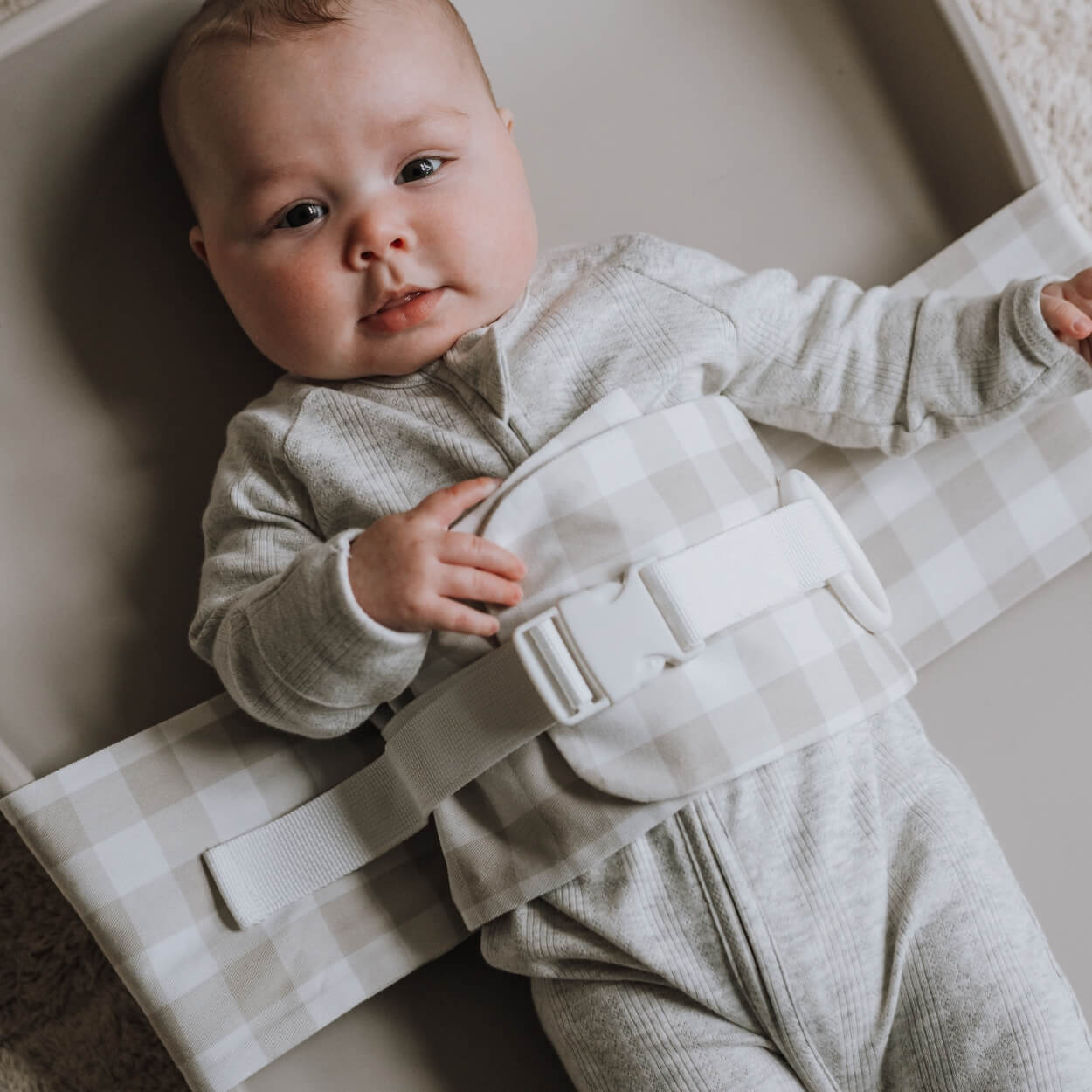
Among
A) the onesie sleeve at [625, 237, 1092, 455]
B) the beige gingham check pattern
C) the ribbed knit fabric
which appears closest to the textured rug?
the beige gingham check pattern

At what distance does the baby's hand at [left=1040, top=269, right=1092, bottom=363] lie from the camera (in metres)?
0.77

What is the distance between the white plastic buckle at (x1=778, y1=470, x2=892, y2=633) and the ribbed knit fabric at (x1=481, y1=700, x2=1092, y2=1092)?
0.35 ft

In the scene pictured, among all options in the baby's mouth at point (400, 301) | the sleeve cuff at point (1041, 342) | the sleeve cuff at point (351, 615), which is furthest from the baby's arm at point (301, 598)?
the sleeve cuff at point (1041, 342)

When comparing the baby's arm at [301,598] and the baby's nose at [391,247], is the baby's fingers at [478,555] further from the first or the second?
the baby's nose at [391,247]

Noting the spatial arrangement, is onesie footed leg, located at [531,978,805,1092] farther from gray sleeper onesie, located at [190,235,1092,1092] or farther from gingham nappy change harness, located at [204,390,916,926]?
gingham nappy change harness, located at [204,390,916,926]

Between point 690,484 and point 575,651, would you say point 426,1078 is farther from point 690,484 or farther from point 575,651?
point 690,484

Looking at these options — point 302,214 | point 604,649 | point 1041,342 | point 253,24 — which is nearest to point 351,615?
point 604,649

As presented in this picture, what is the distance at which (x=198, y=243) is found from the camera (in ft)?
2.72

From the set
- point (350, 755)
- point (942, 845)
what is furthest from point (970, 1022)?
point (350, 755)

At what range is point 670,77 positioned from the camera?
3.21 feet

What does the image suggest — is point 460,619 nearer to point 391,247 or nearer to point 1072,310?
point 391,247

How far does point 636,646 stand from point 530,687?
77 mm

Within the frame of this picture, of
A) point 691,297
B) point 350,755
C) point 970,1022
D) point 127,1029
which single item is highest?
point 691,297

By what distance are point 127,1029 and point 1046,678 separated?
892 mm
